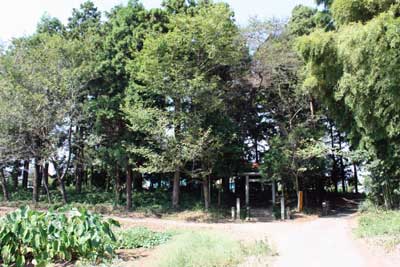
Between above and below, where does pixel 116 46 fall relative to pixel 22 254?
above

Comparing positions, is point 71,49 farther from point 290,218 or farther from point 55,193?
point 290,218

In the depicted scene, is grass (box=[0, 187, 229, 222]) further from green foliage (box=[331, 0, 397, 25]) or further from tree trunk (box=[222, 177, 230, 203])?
green foliage (box=[331, 0, 397, 25])

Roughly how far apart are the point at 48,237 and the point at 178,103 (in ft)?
36.5

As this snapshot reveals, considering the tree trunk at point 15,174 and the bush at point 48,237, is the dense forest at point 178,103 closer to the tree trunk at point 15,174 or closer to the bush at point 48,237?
the tree trunk at point 15,174

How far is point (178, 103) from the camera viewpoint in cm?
1652

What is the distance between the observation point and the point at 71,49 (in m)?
17.3

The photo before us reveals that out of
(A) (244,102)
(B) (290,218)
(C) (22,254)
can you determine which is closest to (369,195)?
(B) (290,218)

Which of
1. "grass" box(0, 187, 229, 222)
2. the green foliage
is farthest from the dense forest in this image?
the green foliage

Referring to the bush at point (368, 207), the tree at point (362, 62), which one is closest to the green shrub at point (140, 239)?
the tree at point (362, 62)

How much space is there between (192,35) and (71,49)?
5.87 meters

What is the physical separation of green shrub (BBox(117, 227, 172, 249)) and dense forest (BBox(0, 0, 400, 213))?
230 inches

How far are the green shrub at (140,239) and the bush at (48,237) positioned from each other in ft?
7.10

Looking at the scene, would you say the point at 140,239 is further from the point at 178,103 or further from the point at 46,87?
the point at 46,87

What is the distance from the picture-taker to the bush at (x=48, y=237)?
5.81 m
